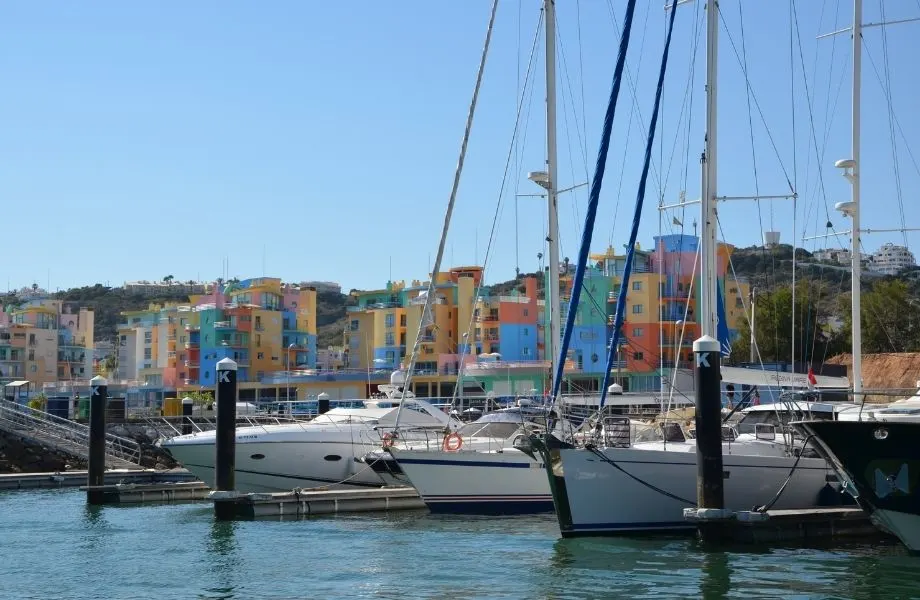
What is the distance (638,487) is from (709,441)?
3.12 metres

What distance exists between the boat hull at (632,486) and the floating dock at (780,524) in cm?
117

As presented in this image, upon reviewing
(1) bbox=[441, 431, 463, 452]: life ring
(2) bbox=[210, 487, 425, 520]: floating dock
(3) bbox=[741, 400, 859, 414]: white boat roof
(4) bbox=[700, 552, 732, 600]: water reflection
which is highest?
(3) bbox=[741, 400, 859, 414]: white boat roof

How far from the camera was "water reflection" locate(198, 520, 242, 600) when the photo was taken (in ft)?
62.2

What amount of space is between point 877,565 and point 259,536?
1246 cm

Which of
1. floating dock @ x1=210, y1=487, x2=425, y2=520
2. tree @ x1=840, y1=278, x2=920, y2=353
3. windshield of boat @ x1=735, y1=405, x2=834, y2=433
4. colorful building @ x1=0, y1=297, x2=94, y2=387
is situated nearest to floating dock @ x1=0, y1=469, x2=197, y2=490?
floating dock @ x1=210, y1=487, x2=425, y2=520

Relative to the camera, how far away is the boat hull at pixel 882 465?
66.2 ft

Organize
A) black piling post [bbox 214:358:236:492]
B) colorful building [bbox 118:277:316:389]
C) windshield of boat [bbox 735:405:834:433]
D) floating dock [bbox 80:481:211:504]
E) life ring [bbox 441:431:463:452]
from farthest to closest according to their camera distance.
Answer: colorful building [bbox 118:277:316:389] < floating dock [bbox 80:481:211:504] < life ring [bbox 441:431:463:452] < black piling post [bbox 214:358:236:492] < windshield of boat [bbox 735:405:834:433]

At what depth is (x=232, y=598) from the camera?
60.2 feet

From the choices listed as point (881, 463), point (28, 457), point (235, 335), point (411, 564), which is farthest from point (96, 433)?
point (235, 335)

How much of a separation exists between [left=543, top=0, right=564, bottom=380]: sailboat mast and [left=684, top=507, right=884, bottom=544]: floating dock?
7634 millimetres

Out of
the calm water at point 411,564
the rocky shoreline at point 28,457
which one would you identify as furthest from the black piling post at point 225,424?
the rocky shoreline at point 28,457

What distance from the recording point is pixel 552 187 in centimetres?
2983

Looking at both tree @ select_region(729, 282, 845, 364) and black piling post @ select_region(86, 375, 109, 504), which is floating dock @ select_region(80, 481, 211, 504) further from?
tree @ select_region(729, 282, 845, 364)

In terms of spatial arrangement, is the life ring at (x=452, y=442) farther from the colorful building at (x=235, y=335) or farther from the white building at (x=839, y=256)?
the colorful building at (x=235, y=335)
